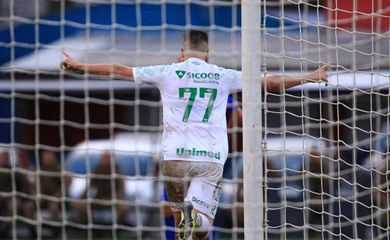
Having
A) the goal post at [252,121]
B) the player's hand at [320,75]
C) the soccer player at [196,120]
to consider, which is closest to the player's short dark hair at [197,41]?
A: the soccer player at [196,120]

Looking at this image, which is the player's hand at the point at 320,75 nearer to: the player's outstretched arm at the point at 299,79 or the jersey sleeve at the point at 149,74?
the player's outstretched arm at the point at 299,79

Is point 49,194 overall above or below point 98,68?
below

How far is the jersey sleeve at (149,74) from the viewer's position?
299 inches

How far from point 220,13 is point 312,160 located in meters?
3.04

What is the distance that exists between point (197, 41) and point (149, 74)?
0.42 metres

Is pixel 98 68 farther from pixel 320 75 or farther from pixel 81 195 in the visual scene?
pixel 81 195

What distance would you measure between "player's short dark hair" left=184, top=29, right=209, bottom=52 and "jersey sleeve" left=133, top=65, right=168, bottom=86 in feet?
0.83

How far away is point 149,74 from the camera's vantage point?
7.63 metres

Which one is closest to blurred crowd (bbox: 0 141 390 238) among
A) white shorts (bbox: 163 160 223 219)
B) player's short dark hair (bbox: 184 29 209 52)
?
white shorts (bbox: 163 160 223 219)

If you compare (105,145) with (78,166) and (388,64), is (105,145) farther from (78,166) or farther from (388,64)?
(388,64)

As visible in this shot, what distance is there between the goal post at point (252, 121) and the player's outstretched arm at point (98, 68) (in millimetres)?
1262

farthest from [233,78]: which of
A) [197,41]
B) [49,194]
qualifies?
[49,194]

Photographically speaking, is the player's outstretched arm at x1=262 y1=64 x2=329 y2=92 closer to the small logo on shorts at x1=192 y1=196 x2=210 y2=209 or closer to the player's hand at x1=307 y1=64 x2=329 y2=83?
the player's hand at x1=307 y1=64 x2=329 y2=83

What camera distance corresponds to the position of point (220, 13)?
41.3 ft
